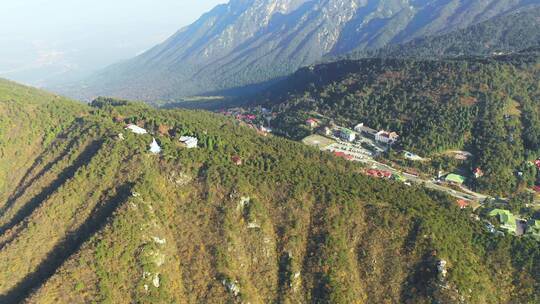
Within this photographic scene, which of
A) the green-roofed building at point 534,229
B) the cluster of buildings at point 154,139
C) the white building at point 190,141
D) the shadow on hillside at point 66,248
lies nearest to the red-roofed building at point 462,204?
the green-roofed building at point 534,229

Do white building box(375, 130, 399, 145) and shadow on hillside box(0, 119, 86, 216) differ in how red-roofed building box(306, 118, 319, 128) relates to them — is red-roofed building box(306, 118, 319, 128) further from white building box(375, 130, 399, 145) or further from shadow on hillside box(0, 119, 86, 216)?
shadow on hillside box(0, 119, 86, 216)

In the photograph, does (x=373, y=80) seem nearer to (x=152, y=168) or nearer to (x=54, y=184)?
(x=152, y=168)

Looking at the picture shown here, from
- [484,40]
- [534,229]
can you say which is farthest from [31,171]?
[484,40]

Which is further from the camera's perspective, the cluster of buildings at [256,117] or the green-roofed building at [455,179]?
the cluster of buildings at [256,117]

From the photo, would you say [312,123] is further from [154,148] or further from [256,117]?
[154,148]

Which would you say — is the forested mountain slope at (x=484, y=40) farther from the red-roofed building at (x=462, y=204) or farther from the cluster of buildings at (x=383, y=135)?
the red-roofed building at (x=462, y=204)

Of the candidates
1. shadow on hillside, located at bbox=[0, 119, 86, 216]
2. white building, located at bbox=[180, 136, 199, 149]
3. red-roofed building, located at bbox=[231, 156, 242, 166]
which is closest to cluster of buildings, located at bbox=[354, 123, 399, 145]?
red-roofed building, located at bbox=[231, 156, 242, 166]
